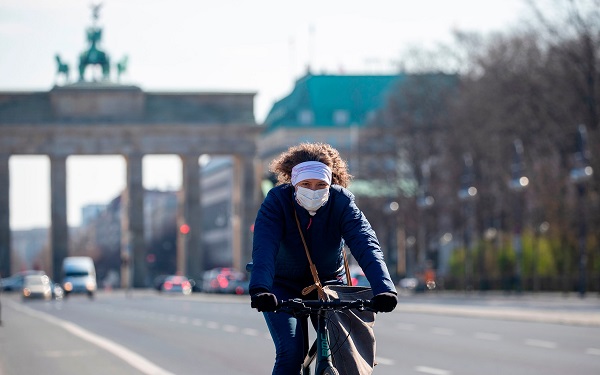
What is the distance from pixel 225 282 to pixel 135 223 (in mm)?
18646

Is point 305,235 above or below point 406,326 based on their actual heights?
above

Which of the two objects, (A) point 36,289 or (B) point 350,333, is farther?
(A) point 36,289

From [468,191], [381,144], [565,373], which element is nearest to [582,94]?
[468,191]

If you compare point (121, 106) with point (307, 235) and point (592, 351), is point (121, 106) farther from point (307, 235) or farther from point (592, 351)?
point (307, 235)

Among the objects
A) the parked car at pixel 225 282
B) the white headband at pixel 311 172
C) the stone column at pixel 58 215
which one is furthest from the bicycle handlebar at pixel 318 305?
the stone column at pixel 58 215

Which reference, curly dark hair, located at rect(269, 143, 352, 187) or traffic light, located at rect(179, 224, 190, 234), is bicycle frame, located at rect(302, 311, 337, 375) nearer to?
curly dark hair, located at rect(269, 143, 352, 187)

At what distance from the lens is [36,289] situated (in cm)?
8250

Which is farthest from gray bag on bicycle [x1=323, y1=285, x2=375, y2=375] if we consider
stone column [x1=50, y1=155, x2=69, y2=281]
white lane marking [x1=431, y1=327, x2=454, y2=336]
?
stone column [x1=50, y1=155, x2=69, y2=281]

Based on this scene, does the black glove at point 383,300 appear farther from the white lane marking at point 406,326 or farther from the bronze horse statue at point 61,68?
the bronze horse statue at point 61,68

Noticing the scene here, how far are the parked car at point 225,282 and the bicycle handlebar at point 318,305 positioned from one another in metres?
78.6

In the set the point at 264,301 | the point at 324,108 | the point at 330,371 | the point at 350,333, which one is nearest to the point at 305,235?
the point at 350,333

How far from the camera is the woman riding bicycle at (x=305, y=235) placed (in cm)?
848

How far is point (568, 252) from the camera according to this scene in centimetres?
6247

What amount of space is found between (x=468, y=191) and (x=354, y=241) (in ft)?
210
